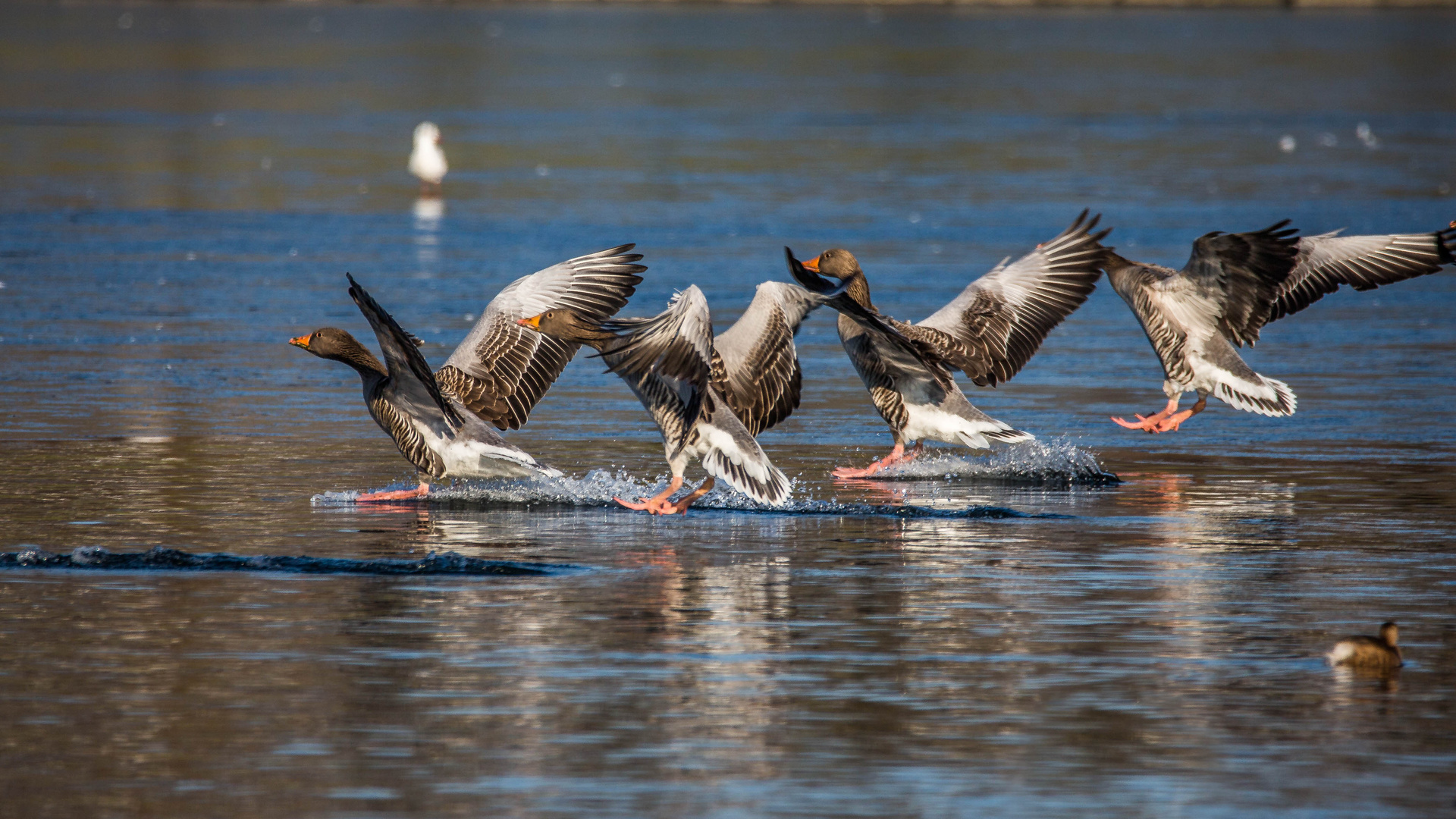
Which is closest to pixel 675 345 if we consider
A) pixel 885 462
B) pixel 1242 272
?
pixel 885 462

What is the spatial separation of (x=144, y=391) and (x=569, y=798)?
9.82 m

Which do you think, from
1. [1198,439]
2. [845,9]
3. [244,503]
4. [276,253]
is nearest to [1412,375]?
[1198,439]

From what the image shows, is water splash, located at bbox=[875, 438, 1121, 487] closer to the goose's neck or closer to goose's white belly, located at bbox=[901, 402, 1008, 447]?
goose's white belly, located at bbox=[901, 402, 1008, 447]

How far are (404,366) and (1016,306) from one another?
4.46 metres

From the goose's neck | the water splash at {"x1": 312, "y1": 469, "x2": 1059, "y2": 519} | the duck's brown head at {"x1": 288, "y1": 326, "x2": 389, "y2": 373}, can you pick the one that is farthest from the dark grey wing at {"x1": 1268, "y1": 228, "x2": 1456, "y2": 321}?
the duck's brown head at {"x1": 288, "y1": 326, "x2": 389, "y2": 373}

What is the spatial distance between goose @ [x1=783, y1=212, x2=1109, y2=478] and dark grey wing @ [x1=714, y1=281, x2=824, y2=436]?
544 millimetres

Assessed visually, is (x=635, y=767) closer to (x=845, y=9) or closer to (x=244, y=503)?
(x=244, y=503)

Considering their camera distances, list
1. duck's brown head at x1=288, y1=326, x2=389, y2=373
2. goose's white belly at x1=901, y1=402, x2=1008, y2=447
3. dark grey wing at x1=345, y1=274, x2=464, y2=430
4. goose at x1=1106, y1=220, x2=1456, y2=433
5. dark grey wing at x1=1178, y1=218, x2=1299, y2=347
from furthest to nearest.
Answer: goose at x1=1106, y1=220, x2=1456, y2=433 < dark grey wing at x1=1178, y1=218, x2=1299, y2=347 < goose's white belly at x1=901, y1=402, x2=1008, y2=447 < duck's brown head at x1=288, y1=326, x2=389, y2=373 < dark grey wing at x1=345, y1=274, x2=464, y2=430

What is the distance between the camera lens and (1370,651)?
810 centimetres

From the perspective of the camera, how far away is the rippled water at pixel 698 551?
7.12m

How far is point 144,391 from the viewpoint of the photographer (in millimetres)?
15688

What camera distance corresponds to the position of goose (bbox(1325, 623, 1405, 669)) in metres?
8.10

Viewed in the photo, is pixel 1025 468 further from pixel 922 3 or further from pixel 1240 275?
pixel 922 3

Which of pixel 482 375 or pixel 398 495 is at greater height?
pixel 482 375
